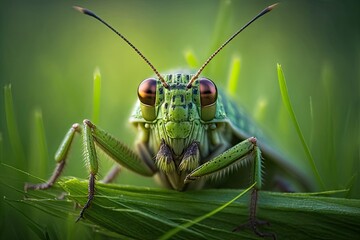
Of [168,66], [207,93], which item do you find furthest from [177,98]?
[168,66]

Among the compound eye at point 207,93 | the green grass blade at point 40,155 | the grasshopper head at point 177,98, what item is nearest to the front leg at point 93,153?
the green grass blade at point 40,155

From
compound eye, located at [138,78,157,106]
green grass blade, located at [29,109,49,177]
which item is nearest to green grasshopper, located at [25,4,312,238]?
compound eye, located at [138,78,157,106]

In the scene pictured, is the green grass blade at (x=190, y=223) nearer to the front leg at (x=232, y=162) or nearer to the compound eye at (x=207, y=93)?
the front leg at (x=232, y=162)

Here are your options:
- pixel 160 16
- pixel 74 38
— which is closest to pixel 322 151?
pixel 74 38

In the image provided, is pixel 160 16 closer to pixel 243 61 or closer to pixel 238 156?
pixel 243 61

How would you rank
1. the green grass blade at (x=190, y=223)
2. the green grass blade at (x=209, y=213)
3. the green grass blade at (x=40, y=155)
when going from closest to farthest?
the green grass blade at (x=190, y=223)
the green grass blade at (x=209, y=213)
the green grass blade at (x=40, y=155)

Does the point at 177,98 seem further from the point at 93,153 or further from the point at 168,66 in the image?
the point at 168,66

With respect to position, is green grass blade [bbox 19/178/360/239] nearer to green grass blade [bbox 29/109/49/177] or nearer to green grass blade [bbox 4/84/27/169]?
green grass blade [bbox 29/109/49/177]
